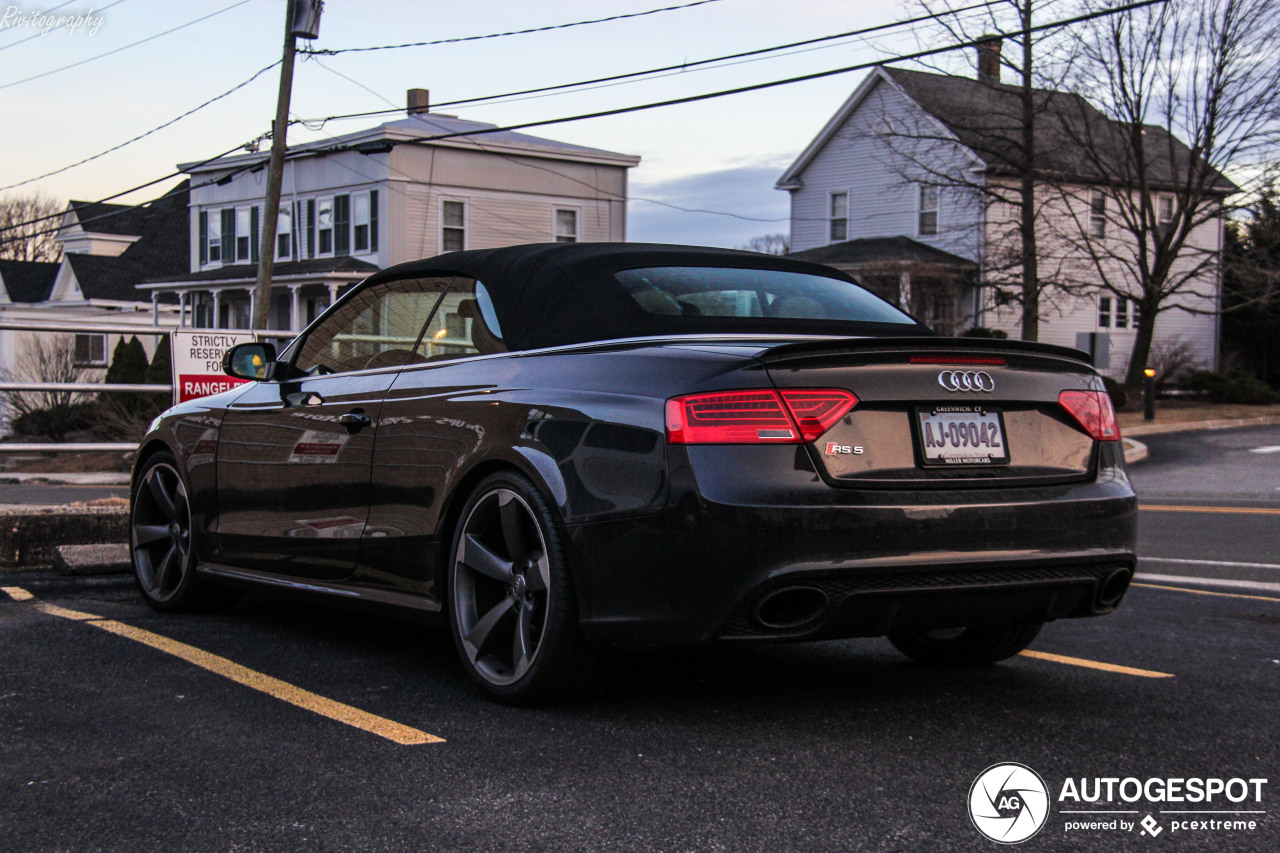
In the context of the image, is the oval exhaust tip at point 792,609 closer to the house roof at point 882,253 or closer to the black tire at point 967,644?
the black tire at point 967,644

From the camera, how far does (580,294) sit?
15.3ft

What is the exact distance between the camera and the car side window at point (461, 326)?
15.7 feet

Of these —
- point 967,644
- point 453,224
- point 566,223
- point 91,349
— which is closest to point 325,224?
point 453,224

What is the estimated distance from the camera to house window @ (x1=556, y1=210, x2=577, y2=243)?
41344 mm

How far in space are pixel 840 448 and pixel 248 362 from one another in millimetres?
3143

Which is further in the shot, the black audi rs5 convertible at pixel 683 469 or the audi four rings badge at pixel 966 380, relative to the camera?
the audi four rings badge at pixel 966 380

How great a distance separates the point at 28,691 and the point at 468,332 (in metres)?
1.92

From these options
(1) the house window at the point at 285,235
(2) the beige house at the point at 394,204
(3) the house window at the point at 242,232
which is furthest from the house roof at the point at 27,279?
(1) the house window at the point at 285,235

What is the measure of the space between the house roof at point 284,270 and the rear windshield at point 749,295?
30.5 meters

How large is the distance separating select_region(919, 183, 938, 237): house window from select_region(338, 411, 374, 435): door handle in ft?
117

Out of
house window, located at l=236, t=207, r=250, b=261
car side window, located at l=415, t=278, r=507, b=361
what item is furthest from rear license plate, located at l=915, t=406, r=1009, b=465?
house window, located at l=236, t=207, r=250, b=261

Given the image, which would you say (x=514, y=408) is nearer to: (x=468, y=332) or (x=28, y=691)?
(x=468, y=332)

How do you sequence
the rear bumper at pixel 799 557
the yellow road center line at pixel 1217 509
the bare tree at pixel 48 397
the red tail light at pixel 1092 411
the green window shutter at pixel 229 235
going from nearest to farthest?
the rear bumper at pixel 799 557 → the red tail light at pixel 1092 411 → the yellow road center line at pixel 1217 509 → the bare tree at pixel 48 397 → the green window shutter at pixel 229 235

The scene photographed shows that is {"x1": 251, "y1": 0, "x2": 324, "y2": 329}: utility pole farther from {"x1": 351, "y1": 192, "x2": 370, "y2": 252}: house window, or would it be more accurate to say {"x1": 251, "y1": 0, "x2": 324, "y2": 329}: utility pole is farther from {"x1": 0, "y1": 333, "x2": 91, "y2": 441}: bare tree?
{"x1": 351, "y1": 192, "x2": 370, "y2": 252}: house window
